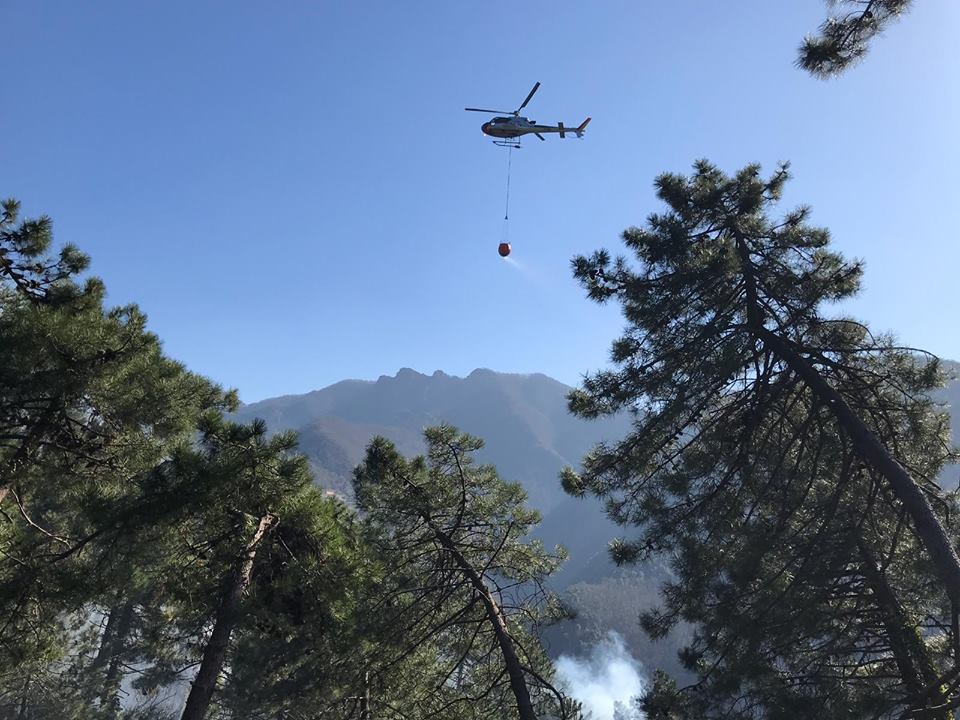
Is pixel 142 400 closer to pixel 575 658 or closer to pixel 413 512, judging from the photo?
pixel 413 512

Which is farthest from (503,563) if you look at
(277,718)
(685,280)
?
(277,718)

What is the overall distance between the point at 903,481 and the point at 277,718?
16.2 m

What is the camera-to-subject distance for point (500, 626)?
24.2 ft

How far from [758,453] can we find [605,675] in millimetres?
140831

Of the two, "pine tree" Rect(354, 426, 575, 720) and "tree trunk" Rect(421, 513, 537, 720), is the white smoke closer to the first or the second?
"pine tree" Rect(354, 426, 575, 720)

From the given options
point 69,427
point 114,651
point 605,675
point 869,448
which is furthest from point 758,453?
point 605,675

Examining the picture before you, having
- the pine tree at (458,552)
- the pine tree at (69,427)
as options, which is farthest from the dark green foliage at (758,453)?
the pine tree at (69,427)

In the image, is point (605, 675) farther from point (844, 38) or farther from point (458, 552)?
point (844, 38)

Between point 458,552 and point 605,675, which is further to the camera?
point 605,675

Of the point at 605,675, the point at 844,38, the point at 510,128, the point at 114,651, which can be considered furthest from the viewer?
the point at 605,675

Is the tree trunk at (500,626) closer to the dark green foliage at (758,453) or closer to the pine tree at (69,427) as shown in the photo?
the dark green foliage at (758,453)

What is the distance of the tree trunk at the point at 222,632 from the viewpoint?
21.4ft

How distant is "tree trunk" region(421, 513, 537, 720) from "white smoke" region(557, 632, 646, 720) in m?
124

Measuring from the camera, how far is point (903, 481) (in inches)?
231
